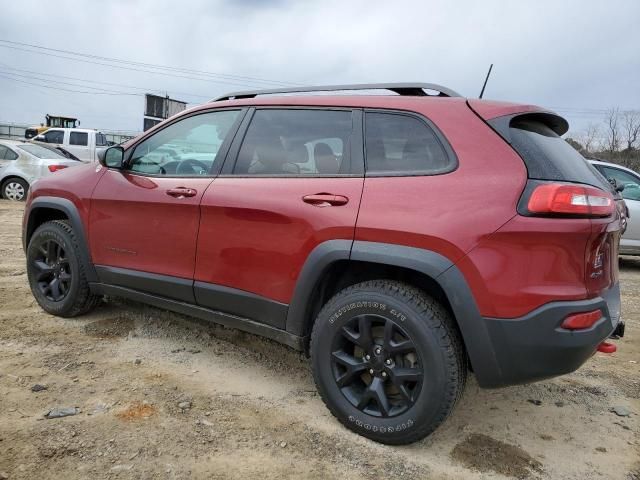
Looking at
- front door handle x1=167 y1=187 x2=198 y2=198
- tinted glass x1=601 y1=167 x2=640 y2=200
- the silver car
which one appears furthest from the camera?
the silver car

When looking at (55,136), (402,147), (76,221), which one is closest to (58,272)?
(76,221)

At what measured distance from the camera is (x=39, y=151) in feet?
39.0

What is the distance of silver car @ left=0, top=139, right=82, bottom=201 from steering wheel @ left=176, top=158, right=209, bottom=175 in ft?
30.4

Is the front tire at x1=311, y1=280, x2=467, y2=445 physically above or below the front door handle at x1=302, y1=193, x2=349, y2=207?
below

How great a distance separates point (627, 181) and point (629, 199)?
32 cm

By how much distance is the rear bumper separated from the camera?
2.17m

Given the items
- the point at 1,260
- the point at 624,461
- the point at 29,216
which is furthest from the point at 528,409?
the point at 1,260

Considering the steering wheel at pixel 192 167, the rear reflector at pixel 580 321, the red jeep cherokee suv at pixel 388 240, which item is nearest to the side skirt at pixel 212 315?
the red jeep cherokee suv at pixel 388 240

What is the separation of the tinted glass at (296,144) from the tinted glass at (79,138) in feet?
56.0

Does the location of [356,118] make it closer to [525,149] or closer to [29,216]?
[525,149]

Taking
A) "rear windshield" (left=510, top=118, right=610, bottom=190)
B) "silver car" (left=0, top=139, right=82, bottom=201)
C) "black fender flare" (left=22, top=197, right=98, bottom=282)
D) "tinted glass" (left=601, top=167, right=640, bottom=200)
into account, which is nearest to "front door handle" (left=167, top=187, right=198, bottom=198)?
"black fender flare" (left=22, top=197, right=98, bottom=282)

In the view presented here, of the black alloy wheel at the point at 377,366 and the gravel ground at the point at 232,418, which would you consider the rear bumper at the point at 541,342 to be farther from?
the gravel ground at the point at 232,418

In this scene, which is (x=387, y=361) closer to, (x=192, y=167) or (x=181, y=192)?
(x=181, y=192)

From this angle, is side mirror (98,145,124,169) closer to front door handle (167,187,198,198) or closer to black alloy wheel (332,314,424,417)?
front door handle (167,187,198,198)
